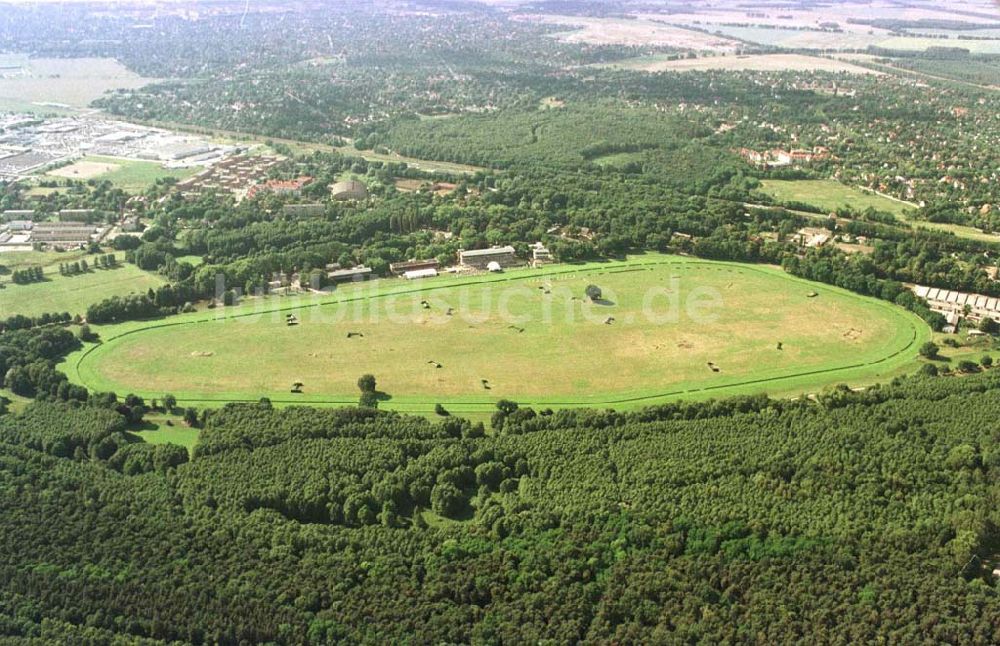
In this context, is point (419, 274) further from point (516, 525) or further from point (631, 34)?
point (631, 34)

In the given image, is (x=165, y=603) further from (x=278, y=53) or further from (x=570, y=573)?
(x=278, y=53)

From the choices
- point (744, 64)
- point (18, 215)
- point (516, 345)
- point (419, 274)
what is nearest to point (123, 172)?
point (18, 215)

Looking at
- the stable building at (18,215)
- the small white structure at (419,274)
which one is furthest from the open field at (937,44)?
the stable building at (18,215)

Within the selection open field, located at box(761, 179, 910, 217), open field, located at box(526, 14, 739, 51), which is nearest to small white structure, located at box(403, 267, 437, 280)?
open field, located at box(761, 179, 910, 217)

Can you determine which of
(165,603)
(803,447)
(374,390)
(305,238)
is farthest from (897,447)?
(305,238)

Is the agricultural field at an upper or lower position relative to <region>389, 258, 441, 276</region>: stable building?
upper

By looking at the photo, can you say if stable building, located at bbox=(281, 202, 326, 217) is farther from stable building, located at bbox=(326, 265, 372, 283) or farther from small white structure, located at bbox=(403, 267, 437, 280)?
small white structure, located at bbox=(403, 267, 437, 280)
